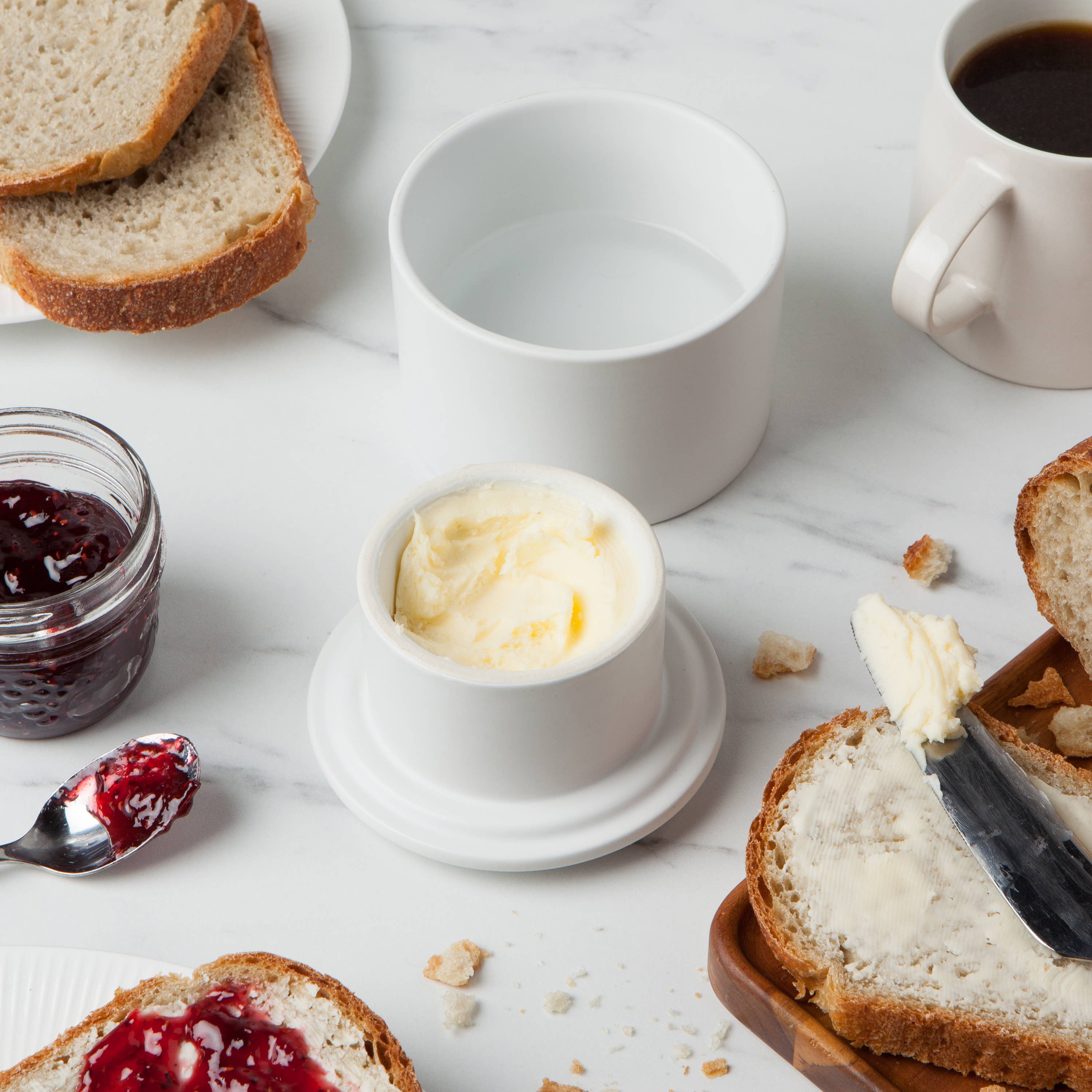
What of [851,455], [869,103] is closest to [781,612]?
[851,455]

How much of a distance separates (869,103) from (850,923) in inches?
61.9

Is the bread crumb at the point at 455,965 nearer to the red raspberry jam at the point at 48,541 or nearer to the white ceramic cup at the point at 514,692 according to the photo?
the white ceramic cup at the point at 514,692

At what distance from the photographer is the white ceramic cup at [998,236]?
5.72 ft

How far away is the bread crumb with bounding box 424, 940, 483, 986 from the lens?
1523 mm

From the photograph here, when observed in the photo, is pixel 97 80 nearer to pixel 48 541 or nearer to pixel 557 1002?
pixel 48 541

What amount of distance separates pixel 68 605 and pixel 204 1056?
20.5 inches

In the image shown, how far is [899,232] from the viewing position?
2.26 m

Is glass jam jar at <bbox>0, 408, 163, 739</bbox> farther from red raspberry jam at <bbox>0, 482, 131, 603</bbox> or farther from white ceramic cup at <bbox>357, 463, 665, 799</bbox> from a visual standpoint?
white ceramic cup at <bbox>357, 463, 665, 799</bbox>

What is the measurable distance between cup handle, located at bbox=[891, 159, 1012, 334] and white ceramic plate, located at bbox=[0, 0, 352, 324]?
977mm

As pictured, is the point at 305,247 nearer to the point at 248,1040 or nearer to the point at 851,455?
the point at 851,455

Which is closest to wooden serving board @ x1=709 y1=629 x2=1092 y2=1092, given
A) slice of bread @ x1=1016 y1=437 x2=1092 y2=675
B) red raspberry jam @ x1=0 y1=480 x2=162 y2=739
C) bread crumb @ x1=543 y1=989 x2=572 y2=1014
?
bread crumb @ x1=543 y1=989 x2=572 y2=1014

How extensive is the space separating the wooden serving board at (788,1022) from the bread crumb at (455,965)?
266 mm

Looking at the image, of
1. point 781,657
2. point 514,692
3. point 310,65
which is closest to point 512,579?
point 514,692

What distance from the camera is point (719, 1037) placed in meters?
1.49
